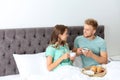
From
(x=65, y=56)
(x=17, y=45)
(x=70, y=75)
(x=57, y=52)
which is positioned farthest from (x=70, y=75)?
(x=17, y=45)

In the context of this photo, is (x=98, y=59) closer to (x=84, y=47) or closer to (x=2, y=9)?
(x=84, y=47)

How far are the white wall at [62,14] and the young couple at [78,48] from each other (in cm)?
38

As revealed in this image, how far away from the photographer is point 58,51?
252cm

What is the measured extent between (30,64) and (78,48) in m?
0.52

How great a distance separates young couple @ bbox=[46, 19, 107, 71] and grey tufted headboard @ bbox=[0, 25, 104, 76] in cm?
28

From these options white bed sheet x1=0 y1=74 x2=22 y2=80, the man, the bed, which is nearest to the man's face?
the man

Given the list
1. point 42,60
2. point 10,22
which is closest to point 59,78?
point 42,60

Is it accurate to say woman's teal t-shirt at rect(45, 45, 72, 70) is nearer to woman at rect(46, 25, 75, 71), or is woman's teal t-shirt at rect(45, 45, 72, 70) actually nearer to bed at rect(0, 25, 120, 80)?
woman at rect(46, 25, 75, 71)

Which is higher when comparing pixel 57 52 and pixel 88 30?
pixel 88 30

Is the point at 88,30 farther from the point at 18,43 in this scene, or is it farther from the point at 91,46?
the point at 18,43

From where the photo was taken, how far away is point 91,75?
232cm

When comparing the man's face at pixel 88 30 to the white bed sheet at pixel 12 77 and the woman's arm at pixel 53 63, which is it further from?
the white bed sheet at pixel 12 77

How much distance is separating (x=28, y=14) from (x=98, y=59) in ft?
2.91

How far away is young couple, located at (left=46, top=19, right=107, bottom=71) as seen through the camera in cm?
244
